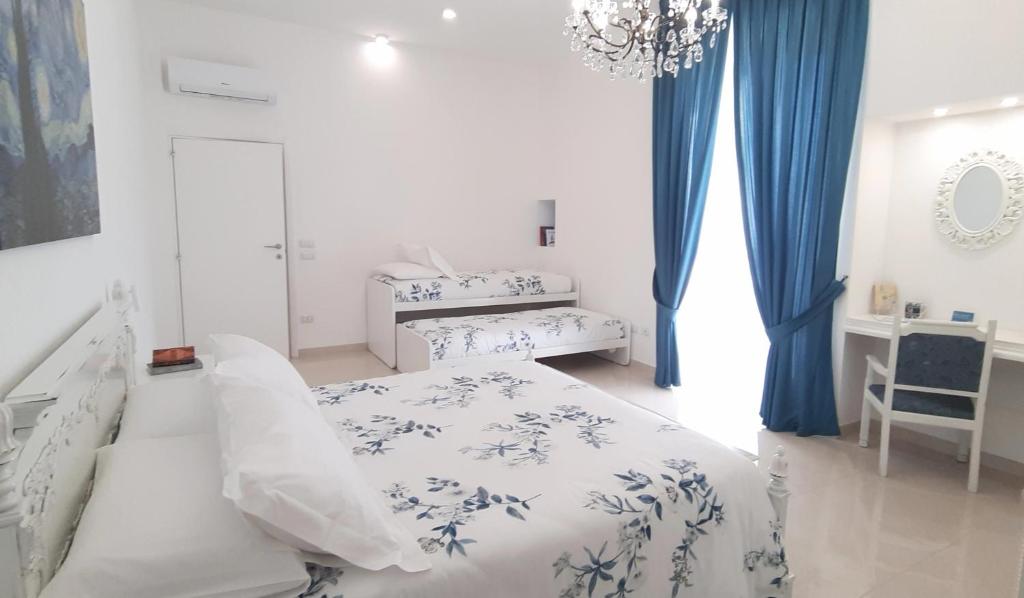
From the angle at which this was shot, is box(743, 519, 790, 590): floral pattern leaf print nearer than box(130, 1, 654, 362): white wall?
Yes

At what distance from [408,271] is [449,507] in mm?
3612

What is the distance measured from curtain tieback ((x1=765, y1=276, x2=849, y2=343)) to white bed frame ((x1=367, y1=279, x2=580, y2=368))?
2.21 meters

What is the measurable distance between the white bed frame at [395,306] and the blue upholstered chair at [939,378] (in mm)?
2903

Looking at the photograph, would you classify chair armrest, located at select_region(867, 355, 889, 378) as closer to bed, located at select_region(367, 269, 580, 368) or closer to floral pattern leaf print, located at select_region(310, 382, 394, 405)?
floral pattern leaf print, located at select_region(310, 382, 394, 405)

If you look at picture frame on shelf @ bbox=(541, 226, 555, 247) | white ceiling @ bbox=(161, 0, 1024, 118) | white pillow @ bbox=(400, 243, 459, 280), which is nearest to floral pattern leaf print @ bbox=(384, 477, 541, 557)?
white ceiling @ bbox=(161, 0, 1024, 118)

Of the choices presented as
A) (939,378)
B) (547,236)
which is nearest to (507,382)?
(939,378)

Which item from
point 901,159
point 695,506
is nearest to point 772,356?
point 901,159

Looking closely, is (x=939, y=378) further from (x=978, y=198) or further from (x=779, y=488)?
(x=779, y=488)

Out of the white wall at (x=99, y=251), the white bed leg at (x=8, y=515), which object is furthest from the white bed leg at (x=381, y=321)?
the white bed leg at (x=8, y=515)

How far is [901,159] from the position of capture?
3.25 metres

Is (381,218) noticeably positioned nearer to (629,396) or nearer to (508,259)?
(508,259)

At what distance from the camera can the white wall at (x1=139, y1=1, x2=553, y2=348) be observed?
441 centimetres

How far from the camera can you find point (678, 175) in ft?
13.2

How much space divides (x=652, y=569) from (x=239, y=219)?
443cm
